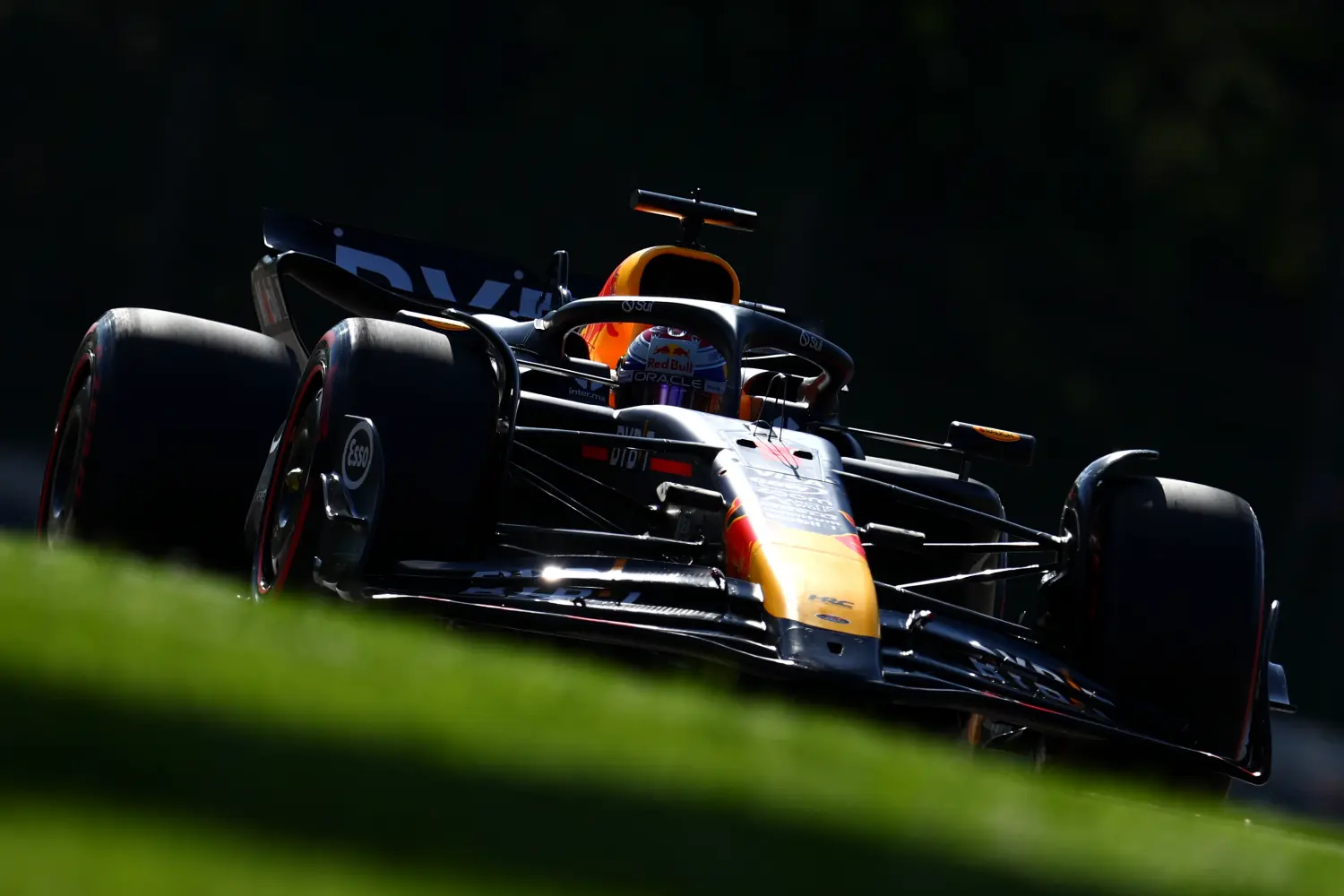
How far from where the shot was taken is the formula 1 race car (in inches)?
→ 175

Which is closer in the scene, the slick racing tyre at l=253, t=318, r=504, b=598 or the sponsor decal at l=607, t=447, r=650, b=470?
the slick racing tyre at l=253, t=318, r=504, b=598

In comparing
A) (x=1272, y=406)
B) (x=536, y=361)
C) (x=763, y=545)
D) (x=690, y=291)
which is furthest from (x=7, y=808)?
(x=1272, y=406)

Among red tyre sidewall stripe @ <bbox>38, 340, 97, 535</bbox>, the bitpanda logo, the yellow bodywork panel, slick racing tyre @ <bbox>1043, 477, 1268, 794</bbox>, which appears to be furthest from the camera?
red tyre sidewall stripe @ <bbox>38, 340, 97, 535</bbox>

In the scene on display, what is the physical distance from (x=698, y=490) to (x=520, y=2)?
14074mm

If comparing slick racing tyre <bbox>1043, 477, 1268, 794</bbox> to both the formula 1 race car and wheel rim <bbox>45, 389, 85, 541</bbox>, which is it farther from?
wheel rim <bbox>45, 389, 85, 541</bbox>

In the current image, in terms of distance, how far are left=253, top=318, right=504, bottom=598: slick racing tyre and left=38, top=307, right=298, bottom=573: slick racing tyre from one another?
2.30 ft

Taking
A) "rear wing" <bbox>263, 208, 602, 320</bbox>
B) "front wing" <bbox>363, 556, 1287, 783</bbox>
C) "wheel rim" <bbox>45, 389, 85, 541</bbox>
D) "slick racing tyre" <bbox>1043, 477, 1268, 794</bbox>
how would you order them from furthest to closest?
"rear wing" <bbox>263, 208, 602, 320</bbox> < "wheel rim" <bbox>45, 389, 85, 541</bbox> < "slick racing tyre" <bbox>1043, 477, 1268, 794</bbox> < "front wing" <bbox>363, 556, 1287, 783</bbox>

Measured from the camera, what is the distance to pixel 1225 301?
16141mm

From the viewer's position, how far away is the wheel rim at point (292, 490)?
4.84 meters

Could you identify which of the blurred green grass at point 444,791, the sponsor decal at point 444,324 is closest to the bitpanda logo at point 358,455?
the sponsor decal at point 444,324

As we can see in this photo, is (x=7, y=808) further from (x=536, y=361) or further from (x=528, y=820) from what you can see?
(x=536, y=361)

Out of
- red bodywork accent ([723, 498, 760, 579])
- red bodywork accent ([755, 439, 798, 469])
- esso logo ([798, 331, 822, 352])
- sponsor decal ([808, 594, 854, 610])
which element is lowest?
sponsor decal ([808, 594, 854, 610])

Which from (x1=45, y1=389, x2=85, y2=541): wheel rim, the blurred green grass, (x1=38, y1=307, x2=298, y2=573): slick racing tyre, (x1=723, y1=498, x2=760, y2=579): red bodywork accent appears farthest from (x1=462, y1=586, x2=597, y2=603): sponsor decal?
(x1=45, y1=389, x2=85, y2=541): wheel rim

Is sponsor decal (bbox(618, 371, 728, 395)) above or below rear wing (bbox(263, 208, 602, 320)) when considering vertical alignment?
below
